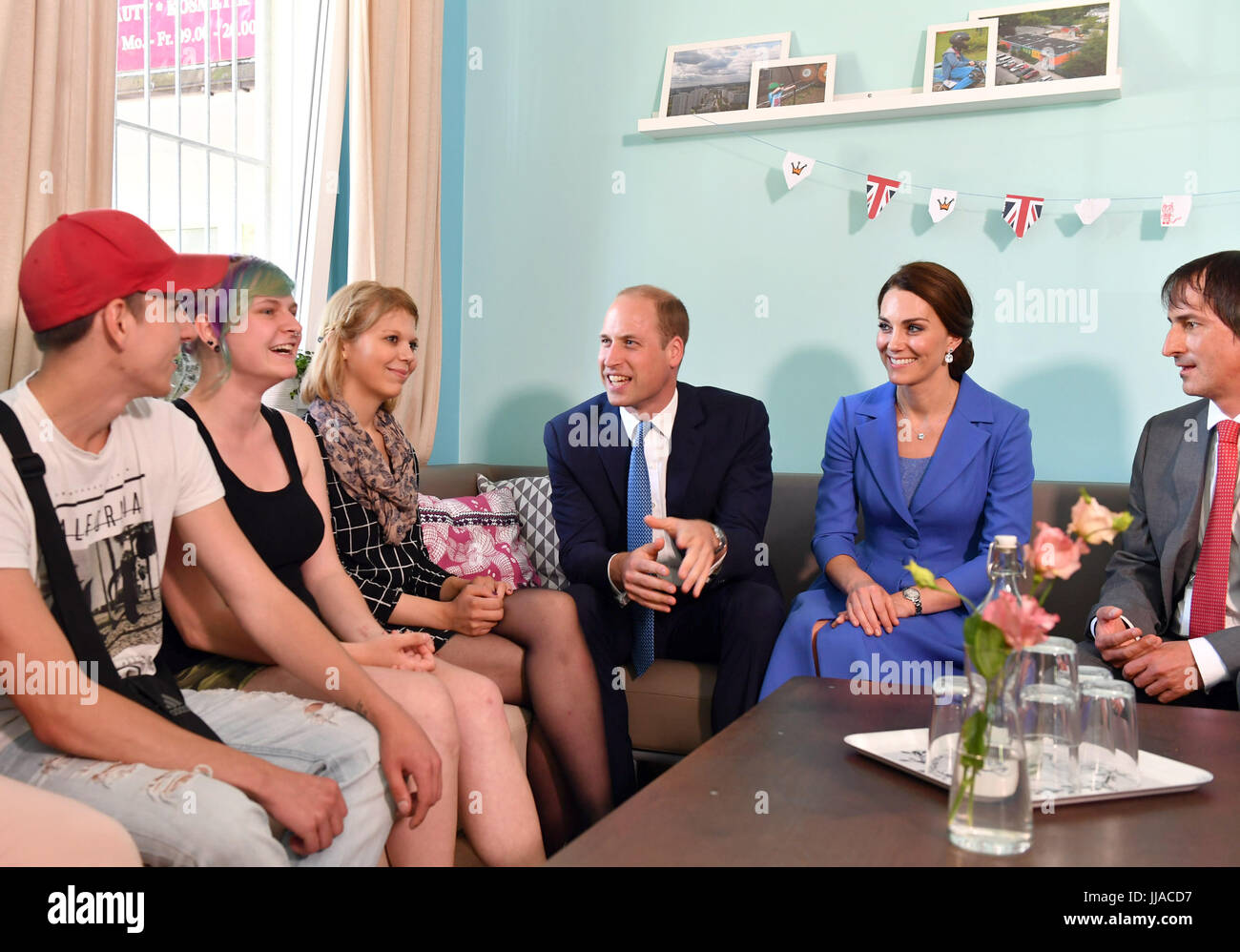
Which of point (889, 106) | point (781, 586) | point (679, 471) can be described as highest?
point (889, 106)

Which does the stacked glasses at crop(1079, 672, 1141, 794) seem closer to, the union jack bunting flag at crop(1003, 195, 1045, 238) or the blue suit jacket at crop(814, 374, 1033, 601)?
the blue suit jacket at crop(814, 374, 1033, 601)

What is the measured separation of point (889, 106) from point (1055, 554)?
232 centimetres

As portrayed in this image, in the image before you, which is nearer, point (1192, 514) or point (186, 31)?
point (1192, 514)

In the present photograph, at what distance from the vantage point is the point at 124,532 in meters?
1.45

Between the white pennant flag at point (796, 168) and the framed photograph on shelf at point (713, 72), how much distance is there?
0.23m

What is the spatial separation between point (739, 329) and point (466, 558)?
1163 millimetres

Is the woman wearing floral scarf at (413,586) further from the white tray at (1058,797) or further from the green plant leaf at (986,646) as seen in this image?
the green plant leaf at (986,646)

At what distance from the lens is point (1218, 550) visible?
2141mm

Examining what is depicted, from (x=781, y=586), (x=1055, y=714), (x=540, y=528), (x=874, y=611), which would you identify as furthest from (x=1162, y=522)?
(x=540, y=528)

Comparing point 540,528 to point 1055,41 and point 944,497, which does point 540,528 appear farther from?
point 1055,41

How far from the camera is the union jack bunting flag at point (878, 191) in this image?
3.04 metres

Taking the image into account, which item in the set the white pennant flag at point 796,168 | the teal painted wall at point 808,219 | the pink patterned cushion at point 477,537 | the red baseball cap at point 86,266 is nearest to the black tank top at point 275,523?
the red baseball cap at point 86,266

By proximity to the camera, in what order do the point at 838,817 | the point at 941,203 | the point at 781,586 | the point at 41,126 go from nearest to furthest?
the point at 838,817, the point at 41,126, the point at 781,586, the point at 941,203
